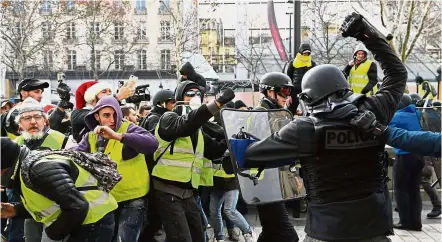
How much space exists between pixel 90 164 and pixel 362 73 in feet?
18.2

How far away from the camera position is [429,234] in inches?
321

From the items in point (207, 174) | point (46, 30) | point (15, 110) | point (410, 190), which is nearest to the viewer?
point (15, 110)

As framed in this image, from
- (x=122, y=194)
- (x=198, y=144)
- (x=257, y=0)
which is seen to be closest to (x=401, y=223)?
(x=198, y=144)

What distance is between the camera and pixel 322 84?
396 centimetres

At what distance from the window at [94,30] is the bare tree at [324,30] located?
1322 centimetres

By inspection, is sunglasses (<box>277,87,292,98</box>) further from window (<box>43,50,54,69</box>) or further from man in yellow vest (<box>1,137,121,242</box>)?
window (<box>43,50,54,69</box>)

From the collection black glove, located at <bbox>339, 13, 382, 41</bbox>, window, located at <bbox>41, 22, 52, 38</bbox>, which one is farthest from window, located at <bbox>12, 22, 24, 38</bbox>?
black glove, located at <bbox>339, 13, 382, 41</bbox>

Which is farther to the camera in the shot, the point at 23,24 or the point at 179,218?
the point at 23,24

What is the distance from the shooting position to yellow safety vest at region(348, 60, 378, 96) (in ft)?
29.0

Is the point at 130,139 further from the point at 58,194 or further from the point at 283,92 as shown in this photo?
the point at 283,92

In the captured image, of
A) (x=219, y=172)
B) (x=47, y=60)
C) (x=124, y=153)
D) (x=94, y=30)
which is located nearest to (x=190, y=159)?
(x=124, y=153)

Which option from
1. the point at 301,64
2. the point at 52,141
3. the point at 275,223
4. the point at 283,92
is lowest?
the point at 275,223

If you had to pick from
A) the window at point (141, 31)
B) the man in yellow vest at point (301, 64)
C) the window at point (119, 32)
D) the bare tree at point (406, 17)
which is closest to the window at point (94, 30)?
the window at point (119, 32)

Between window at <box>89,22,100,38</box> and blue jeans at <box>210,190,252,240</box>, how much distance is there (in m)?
30.9
